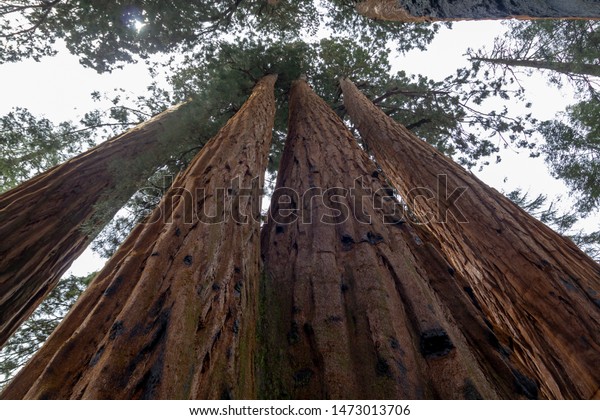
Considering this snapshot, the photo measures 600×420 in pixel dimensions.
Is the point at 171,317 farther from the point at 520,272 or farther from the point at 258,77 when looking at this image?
the point at 258,77

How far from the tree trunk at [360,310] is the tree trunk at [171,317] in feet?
0.54

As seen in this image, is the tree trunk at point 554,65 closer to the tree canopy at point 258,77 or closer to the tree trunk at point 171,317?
the tree canopy at point 258,77

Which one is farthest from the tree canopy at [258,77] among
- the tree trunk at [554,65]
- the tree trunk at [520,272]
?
the tree trunk at [520,272]

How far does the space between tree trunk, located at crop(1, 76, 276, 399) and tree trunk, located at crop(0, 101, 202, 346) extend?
1.46 m

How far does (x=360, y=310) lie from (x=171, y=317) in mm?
734

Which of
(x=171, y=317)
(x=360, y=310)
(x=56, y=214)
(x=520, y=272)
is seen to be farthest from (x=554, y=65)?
(x=56, y=214)

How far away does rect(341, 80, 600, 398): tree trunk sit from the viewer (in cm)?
141

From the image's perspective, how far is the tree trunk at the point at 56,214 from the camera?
257 cm

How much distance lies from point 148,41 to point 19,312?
5.90m

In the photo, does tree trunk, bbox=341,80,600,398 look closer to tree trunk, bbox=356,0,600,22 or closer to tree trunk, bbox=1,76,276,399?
tree trunk, bbox=1,76,276,399

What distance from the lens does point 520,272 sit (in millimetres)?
1813

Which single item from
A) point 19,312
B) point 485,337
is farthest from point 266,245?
point 19,312

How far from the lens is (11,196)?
2.81 metres
